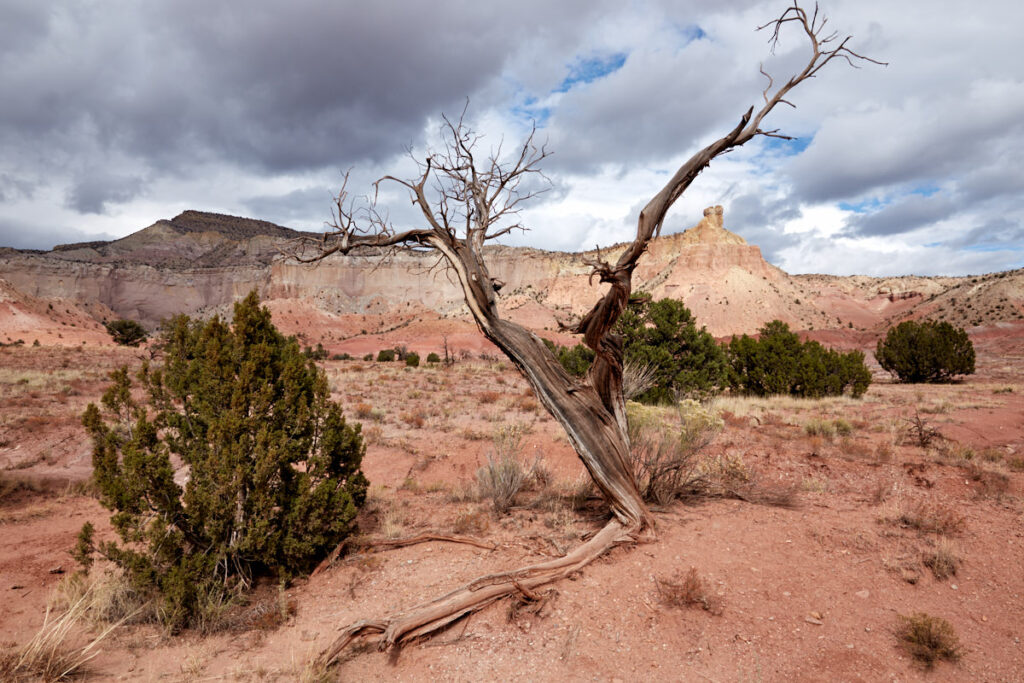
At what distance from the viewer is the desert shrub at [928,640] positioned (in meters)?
3.20

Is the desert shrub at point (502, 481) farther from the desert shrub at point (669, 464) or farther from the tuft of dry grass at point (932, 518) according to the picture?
the tuft of dry grass at point (932, 518)

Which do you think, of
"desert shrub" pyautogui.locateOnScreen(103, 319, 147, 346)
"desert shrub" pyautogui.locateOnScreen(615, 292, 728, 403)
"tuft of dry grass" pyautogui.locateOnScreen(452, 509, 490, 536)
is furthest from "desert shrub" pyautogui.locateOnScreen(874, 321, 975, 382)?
"desert shrub" pyautogui.locateOnScreen(103, 319, 147, 346)

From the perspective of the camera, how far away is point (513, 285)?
83.8m

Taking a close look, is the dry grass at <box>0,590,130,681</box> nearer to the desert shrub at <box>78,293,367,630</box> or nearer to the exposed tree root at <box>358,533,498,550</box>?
the desert shrub at <box>78,293,367,630</box>

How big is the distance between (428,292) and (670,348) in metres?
63.4

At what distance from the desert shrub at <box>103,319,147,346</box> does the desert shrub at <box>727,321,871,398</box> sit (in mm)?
47767

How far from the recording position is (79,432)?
1157cm

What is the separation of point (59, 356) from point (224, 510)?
3142cm

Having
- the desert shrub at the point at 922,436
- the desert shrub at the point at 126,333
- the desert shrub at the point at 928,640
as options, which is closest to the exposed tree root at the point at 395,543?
the desert shrub at the point at 928,640

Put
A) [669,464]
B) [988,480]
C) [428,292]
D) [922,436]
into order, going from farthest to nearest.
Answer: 1. [428,292]
2. [922,436]
3. [988,480]
4. [669,464]

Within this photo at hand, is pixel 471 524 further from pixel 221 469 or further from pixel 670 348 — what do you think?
pixel 670 348

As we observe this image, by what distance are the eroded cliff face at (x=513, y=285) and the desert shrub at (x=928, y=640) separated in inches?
2066

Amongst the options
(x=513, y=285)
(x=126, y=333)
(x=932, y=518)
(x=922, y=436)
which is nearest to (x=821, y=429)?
(x=922, y=436)

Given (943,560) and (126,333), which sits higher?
(943,560)
